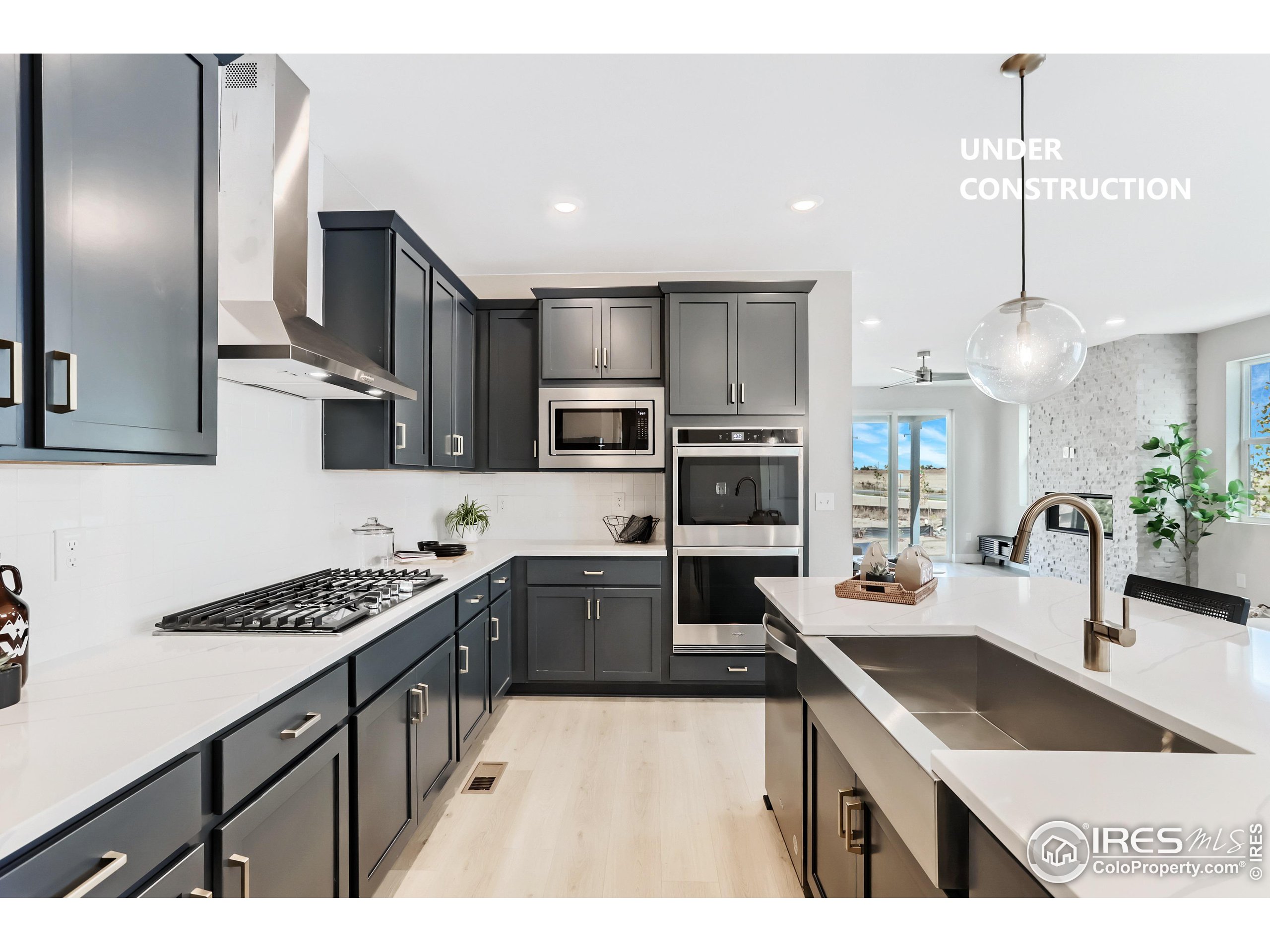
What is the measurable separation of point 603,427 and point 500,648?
4.48 ft

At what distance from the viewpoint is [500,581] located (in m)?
3.40

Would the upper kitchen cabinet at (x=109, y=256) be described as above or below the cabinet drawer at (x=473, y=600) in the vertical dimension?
above

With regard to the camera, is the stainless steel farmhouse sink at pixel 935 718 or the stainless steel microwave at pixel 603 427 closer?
the stainless steel farmhouse sink at pixel 935 718

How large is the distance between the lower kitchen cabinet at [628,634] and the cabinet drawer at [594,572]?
54 millimetres

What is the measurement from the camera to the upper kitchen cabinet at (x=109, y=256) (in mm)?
1056

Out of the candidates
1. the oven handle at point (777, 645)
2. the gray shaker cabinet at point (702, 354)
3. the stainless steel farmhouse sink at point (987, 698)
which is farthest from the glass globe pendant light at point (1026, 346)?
the gray shaker cabinet at point (702, 354)

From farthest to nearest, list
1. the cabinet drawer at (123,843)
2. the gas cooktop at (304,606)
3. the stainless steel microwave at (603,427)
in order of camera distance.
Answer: the stainless steel microwave at (603,427) < the gas cooktop at (304,606) < the cabinet drawer at (123,843)

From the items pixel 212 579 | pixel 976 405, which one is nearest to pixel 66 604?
pixel 212 579

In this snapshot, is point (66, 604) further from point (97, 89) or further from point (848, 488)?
point (848, 488)

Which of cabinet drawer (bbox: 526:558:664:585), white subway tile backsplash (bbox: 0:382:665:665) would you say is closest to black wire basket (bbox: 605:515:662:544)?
cabinet drawer (bbox: 526:558:664:585)

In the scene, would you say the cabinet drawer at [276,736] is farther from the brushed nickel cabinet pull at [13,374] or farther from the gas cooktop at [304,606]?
the brushed nickel cabinet pull at [13,374]

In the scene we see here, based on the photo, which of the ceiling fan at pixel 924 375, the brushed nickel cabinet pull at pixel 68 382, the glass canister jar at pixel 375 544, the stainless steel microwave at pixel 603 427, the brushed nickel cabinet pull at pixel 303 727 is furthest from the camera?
the ceiling fan at pixel 924 375

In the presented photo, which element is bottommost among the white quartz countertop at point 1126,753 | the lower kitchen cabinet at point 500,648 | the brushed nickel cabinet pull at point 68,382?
the lower kitchen cabinet at point 500,648

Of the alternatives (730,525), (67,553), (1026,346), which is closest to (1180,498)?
(730,525)
